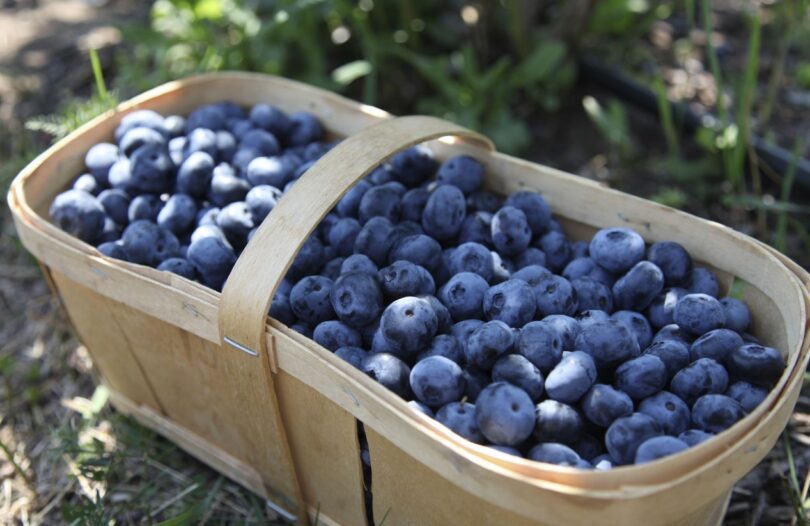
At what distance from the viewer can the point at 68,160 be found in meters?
2.10

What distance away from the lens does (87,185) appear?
2.04 meters

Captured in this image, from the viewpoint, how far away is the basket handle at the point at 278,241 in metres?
1.45

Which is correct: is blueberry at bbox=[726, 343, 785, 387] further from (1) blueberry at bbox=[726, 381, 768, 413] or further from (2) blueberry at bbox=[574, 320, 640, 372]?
(2) blueberry at bbox=[574, 320, 640, 372]

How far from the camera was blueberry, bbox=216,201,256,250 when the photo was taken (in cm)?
183

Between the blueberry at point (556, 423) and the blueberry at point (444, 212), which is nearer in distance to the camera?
the blueberry at point (556, 423)

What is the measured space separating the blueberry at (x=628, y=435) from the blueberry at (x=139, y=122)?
157cm

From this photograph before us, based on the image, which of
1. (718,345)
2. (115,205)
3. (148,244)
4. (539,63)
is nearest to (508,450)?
(718,345)

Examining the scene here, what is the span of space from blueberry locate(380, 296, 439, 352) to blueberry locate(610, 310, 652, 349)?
0.42 meters

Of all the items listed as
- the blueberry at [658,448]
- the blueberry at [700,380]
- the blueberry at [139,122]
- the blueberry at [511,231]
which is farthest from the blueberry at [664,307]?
the blueberry at [139,122]

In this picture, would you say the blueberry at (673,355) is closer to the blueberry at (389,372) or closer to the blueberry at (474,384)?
the blueberry at (474,384)

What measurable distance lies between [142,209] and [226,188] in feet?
0.75

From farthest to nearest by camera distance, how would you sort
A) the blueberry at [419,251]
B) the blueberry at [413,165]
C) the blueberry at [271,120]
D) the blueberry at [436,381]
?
the blueberry at [271,120]
the blueberry at [413,165]
the blueberry at [419,251]
the blueberry at [436,381]

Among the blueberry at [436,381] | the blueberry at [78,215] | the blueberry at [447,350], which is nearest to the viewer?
the blueberry at [436,381]

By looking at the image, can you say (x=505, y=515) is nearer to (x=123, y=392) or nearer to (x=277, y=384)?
(x=277, y=384)
